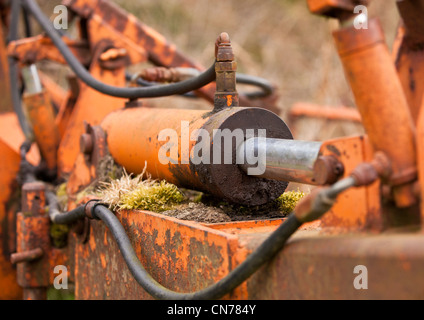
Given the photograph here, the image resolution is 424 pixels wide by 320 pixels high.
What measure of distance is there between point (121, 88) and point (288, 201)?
39.6 inches

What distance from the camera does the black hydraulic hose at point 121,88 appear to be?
7.35ft

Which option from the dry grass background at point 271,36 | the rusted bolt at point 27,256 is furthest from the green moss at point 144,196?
the dry grass background at point 271,36

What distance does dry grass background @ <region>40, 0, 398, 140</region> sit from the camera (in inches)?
349

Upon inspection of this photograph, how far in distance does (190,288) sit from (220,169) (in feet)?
1.26

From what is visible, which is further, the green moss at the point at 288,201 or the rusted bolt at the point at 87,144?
the rusted bolt at the point at 87,144

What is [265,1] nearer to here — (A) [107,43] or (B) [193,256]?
(A) [107,43]

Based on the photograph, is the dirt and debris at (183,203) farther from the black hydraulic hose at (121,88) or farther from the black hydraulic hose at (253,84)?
the black hydraulic hose at (253,84)

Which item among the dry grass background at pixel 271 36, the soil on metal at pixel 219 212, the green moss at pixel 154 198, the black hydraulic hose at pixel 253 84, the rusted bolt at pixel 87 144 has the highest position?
the dry grass background at pixel 271 36

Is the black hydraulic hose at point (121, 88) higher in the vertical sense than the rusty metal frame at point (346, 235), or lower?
higher

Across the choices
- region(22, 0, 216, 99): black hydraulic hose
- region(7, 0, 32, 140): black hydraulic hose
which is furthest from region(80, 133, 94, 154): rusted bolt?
region(7, 0, 32, 140): black hydraulic hose

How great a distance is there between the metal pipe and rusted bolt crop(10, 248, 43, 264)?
1.43 meters

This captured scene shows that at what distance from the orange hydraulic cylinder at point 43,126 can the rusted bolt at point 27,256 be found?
688mm

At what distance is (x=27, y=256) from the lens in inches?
115

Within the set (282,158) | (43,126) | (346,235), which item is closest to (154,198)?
(282,158)
